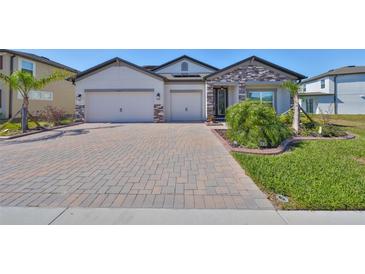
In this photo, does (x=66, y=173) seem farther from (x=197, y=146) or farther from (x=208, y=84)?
(x=208, y=84)

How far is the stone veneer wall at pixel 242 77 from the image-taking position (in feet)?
58.5

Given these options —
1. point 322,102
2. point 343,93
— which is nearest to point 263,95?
point 322,102

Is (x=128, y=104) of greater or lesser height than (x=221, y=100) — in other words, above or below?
below

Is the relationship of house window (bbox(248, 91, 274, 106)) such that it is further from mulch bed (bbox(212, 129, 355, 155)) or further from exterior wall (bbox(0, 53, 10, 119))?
exterior wall (bbox(0, 53, 10, 119))

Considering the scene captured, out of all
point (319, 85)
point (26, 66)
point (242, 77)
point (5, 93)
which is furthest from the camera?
point (319, 85)

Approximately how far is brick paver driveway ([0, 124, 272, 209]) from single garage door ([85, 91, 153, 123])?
36.9 feet

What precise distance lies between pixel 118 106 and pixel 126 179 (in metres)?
15.1

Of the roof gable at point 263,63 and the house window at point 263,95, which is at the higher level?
the roof gable at point 263,63

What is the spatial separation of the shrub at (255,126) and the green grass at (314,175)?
3.09 ft

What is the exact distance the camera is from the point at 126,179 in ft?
16.2

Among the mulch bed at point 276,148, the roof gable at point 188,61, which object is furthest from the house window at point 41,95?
the mulch bed at point 276,148

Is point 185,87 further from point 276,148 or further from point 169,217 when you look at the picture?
point 169,217

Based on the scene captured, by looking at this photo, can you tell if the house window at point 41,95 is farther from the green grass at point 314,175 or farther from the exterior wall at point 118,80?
the green grass at point 314,175

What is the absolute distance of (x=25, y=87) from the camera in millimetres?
13273
